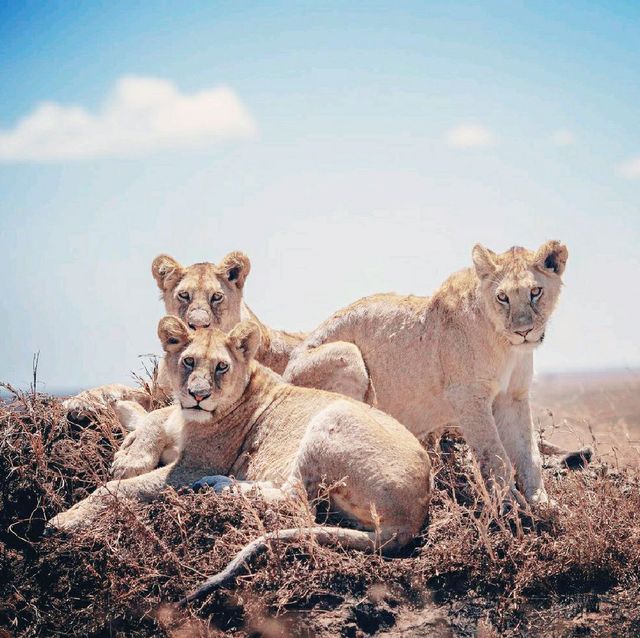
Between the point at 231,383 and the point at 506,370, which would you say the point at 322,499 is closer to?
the point at 231,383

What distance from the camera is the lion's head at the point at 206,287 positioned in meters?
9.40

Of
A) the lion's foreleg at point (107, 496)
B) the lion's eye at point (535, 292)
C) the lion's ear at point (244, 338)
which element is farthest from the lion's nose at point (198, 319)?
the lion's eye at point (535, 292)

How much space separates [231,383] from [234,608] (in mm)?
2136

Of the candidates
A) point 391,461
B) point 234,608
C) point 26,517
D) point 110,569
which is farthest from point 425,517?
point 26,517

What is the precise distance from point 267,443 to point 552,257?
10.1 ft

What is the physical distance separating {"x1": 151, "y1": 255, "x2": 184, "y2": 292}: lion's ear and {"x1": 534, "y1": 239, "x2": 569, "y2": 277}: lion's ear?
3.68 metres

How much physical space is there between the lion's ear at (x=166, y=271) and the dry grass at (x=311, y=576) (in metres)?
2.97

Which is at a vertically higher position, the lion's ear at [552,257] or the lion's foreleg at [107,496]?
the lion's ear at [552,257]

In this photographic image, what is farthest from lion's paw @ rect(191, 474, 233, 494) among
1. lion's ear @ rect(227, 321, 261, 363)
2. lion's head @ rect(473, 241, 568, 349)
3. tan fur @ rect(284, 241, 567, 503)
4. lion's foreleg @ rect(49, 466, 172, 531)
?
lion's head @ rect(473, 241, 568, 349)

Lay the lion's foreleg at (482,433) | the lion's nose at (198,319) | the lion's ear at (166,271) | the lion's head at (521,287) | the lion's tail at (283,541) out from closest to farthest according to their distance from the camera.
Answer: the lion's tail at (283,541) → the lion's foreleg at (482,433) → the lion's head at (521,287) → the lion's nose at (198,319) → the lion's ear at (166,271)

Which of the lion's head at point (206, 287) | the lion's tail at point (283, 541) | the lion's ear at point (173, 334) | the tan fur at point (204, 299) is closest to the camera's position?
the lion's tail at point (283, 541)

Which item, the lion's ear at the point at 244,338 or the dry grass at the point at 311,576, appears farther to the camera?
the lion's ear at the point at 244,338

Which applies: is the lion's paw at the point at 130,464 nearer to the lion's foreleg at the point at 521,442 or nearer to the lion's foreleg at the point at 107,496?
the lion's foreleg at the point at 107,496

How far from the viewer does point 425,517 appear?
692 cm
